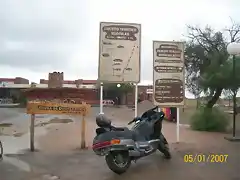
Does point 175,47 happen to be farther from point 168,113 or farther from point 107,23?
point 168,113

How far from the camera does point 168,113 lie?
73.2 ft

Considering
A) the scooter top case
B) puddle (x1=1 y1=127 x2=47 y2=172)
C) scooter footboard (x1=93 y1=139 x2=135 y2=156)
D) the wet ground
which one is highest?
the scooter top case

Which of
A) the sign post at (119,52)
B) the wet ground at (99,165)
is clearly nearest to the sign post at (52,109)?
the wet ground at (99,165)

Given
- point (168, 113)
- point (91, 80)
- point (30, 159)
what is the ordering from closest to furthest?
point (30, 159)
point (168, 113)
point (91, 80)

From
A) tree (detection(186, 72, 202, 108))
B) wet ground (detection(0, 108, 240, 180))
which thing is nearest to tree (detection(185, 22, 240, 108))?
tree (detection(186, 72, 202, 108))

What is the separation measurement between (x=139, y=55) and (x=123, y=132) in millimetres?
3941

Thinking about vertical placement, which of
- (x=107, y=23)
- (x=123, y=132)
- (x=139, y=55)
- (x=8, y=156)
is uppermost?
(x=107, y=23)

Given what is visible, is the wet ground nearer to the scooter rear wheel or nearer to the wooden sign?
the scooter rear wheel

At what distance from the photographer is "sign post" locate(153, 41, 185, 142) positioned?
36.8ft

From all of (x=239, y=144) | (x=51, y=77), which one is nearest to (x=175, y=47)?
(x=239, y=144)

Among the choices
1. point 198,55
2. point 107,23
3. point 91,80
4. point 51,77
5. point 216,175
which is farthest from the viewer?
point 91,80
